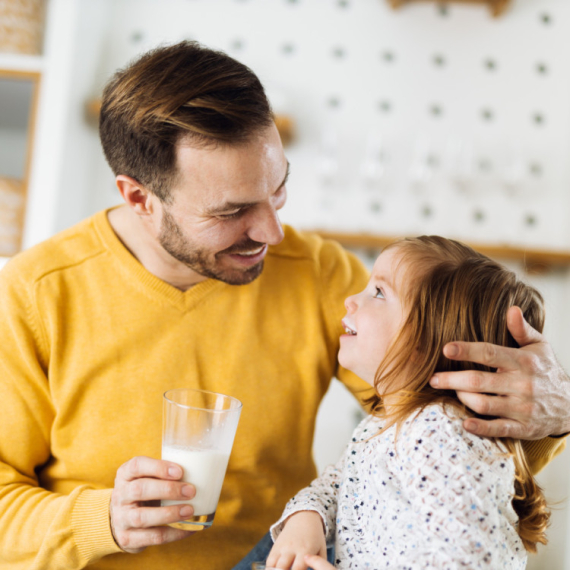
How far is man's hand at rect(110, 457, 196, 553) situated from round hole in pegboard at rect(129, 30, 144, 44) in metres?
2.33

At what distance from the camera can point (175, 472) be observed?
91 centimetres

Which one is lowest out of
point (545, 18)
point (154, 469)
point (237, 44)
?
point (154, 469)

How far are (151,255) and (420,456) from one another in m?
0.74

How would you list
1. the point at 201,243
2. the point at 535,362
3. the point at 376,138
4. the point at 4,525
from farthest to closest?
1. the point at 376,138
2. the point at 201,243
3. the point at 4,525
4. the point at 535,362

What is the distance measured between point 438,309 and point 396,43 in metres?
2.07

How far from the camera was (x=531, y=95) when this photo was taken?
2.74m

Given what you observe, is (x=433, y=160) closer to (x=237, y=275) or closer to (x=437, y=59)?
(x=437, y=59)

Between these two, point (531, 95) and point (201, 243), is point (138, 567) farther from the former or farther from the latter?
point (531, 95)

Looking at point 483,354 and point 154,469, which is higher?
point 483,354

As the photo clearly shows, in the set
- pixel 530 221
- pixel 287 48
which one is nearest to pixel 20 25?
pixel 287 48

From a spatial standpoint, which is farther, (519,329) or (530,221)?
(530,221)

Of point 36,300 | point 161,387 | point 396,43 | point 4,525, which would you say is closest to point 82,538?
point 4,525

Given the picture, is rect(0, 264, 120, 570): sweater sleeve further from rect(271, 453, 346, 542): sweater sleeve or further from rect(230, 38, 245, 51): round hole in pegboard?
rect(230, 38, 245, 51): round hole in pegboard

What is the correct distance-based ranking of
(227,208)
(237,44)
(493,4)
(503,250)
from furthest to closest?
(237,44) → (493,4) → (503,250) → (227,208)
